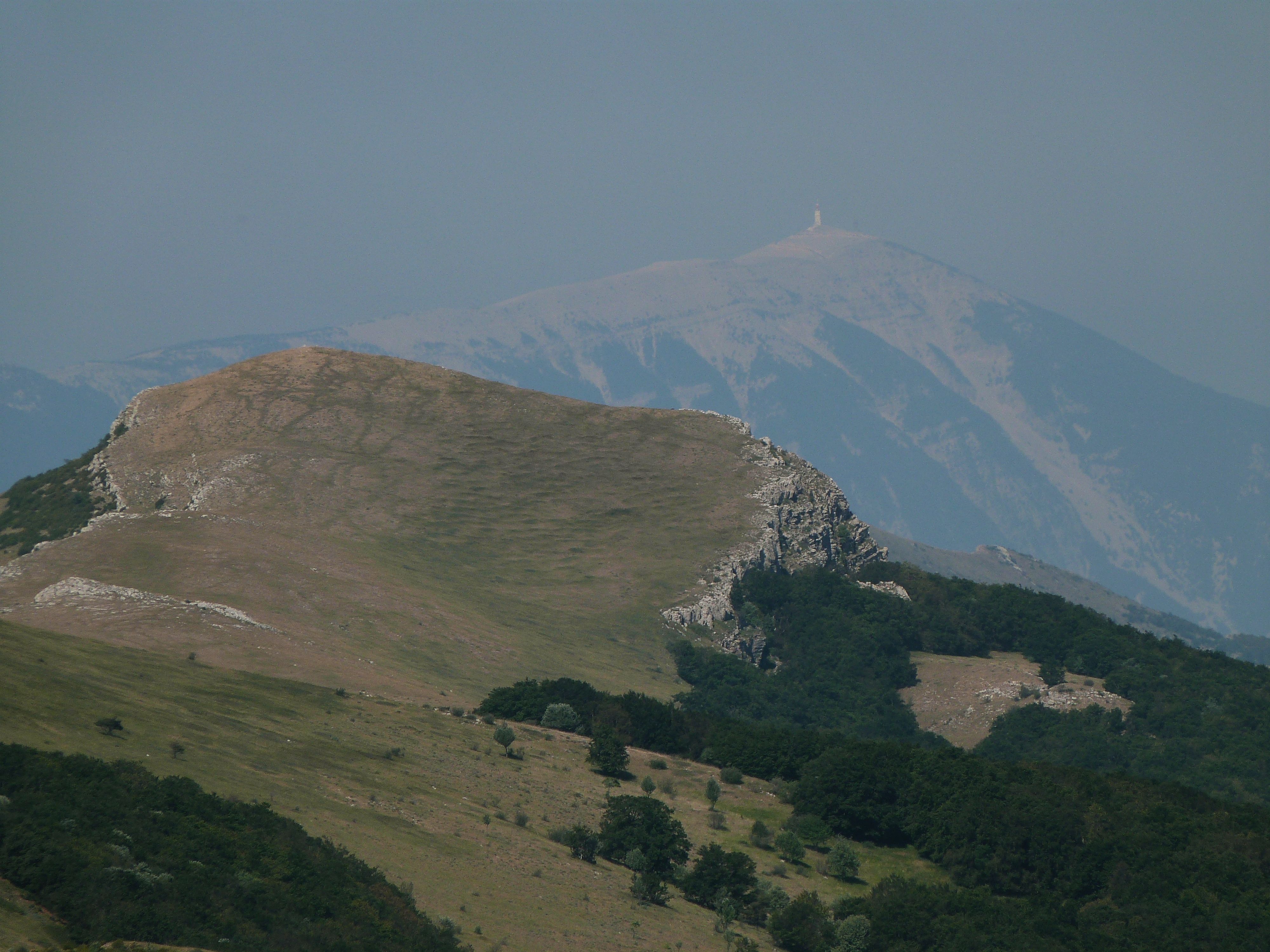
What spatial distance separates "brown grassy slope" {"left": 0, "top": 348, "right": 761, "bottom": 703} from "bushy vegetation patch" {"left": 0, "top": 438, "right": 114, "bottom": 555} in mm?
3795

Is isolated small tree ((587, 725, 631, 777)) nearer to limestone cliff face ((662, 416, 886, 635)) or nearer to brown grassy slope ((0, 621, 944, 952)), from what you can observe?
brown grassy slope ((0, 621, 944, 952))

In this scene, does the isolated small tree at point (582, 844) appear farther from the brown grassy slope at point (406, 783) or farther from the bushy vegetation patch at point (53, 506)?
the bushy vegetation patch at point (53, 506)

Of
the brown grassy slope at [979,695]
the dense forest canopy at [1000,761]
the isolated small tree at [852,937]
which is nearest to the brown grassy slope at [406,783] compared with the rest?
the isolated small tree at [852,937]

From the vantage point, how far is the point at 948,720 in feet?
525

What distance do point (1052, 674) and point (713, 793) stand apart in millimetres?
91023

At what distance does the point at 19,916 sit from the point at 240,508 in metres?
121

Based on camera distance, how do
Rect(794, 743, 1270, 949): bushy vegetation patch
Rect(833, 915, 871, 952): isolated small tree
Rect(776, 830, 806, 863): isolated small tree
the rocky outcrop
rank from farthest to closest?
1. the rocky outcrop
2. Rect(776, 830, 806, 863): isolated small tree
3. Rect(794, 743, 1270, 949): bushy vegetation patch
4. Rect(833, 915, 871, 952): isolated small tree

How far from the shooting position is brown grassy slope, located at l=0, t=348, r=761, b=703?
111m

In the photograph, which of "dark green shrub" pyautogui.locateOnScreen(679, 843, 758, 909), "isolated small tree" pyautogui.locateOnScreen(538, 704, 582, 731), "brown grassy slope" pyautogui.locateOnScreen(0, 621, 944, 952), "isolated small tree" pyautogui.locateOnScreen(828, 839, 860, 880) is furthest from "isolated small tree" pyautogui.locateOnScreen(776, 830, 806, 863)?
"isolated small tree" pyautogui.locateOnScreen(538, 704, 582, 731)

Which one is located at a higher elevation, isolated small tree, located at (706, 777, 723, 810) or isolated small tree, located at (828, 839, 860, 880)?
isolated small tree, located at (706, 777, 723, 810)

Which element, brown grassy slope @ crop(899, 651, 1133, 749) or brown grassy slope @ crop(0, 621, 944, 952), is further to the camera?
brown grassy slope @ crop(899, 651, 1133, 749)

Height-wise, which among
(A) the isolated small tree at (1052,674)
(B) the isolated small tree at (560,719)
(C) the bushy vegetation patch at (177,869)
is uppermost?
(A) the isolated small tree at (1052,674)

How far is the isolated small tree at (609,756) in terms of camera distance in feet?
289

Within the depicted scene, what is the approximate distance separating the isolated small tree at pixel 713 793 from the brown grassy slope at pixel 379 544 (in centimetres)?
2319
